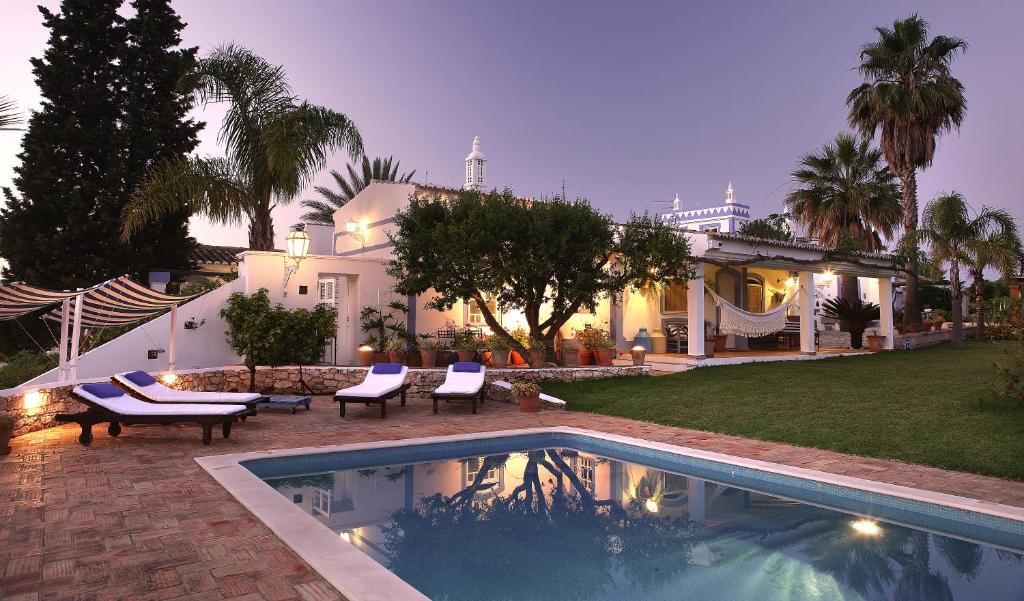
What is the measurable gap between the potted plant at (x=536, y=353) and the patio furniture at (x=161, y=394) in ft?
20.8

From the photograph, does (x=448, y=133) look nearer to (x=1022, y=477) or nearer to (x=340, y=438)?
(x=340, y=438)

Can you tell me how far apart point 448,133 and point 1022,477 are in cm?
3109

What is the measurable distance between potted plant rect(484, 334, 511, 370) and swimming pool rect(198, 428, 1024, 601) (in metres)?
6.05

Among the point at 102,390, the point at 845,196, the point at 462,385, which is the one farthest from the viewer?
the point at 845,196

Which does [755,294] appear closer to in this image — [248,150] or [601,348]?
[601,348]

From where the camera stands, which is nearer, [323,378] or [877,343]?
[323,378]

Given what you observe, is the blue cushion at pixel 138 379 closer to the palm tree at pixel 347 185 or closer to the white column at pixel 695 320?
the white column at pixel 695 320

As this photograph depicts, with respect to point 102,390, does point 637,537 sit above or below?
below

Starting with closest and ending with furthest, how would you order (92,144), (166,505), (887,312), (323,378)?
(166,505) < (323,378) < (92,144) < (887,312)

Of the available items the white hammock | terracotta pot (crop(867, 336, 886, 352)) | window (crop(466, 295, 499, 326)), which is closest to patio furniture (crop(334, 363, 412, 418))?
window (crop(466, 295, 499, 326))

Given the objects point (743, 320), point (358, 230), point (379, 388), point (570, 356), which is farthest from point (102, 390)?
point (743, 320)

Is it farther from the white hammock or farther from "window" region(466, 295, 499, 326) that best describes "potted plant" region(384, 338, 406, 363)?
the white hammock

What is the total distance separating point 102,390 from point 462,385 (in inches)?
221

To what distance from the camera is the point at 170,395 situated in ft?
29.9
